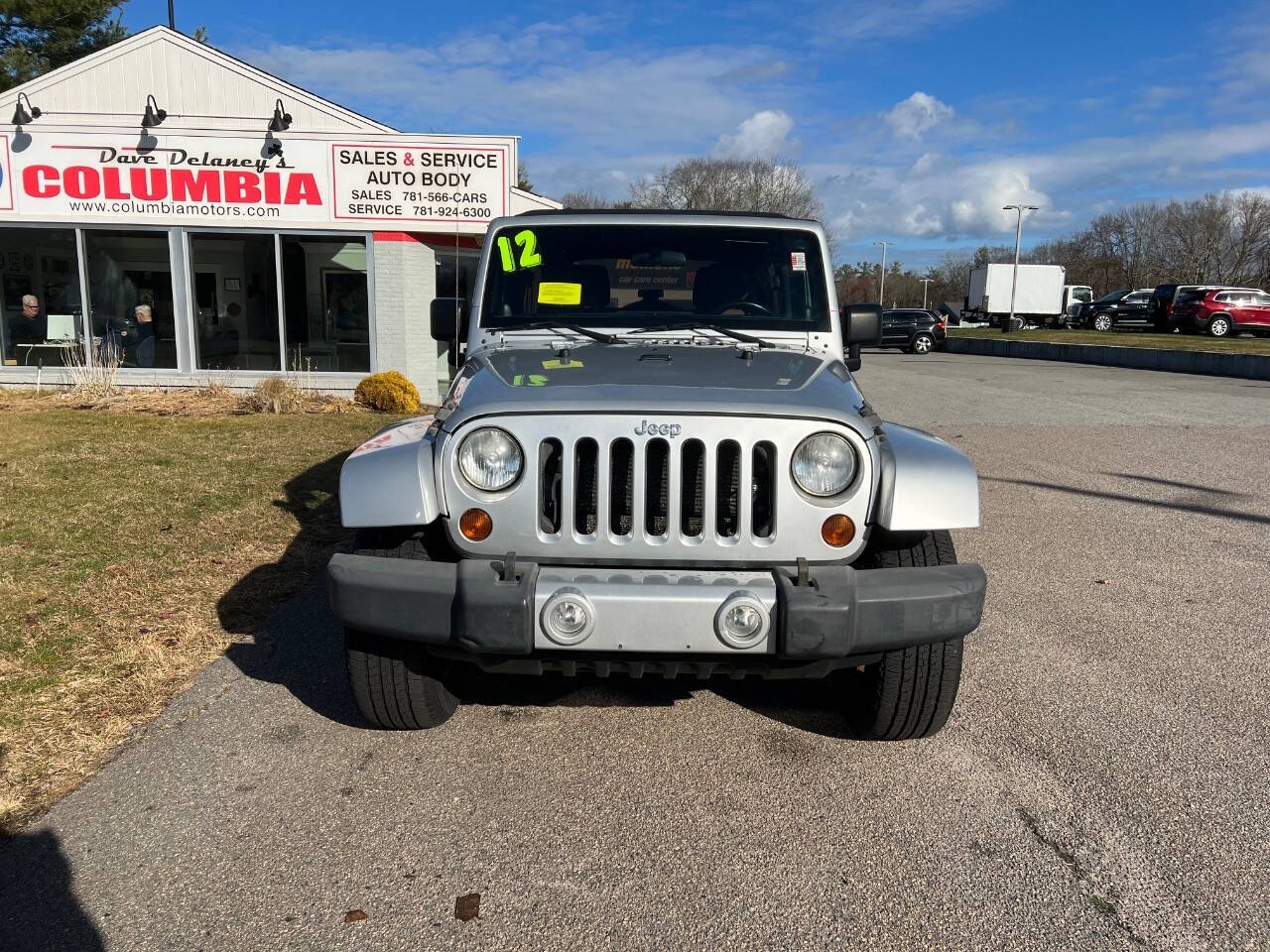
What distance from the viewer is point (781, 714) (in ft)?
11.9

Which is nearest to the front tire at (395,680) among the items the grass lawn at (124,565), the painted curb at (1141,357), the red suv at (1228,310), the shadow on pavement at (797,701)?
the grass lawn at (124,565)

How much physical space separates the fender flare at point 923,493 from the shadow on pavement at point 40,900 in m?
2.35

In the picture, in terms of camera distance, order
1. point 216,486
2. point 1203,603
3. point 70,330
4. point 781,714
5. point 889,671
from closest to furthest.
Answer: point 889,671, point 781,714, point 1203,603, point 216,486, point 70,330

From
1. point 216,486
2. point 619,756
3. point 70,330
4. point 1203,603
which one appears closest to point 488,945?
point 619,756

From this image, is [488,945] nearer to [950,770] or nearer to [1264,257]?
[950,770]

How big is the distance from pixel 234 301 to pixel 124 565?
10.2m

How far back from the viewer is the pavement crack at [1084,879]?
2352mm

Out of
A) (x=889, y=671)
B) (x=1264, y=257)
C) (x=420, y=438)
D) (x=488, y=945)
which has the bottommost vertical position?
(x=488, y=945)

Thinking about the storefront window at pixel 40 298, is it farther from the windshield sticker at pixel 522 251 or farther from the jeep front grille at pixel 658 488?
the jeep front grille at pixel 658 488

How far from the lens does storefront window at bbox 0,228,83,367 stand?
14.1 m

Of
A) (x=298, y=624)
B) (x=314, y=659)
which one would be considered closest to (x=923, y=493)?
(x=314, y=659)

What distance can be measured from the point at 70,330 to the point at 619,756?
1448 cm

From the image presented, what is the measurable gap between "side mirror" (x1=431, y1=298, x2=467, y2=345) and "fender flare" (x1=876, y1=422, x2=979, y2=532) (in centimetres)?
233

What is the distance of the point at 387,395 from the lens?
12.9 m
